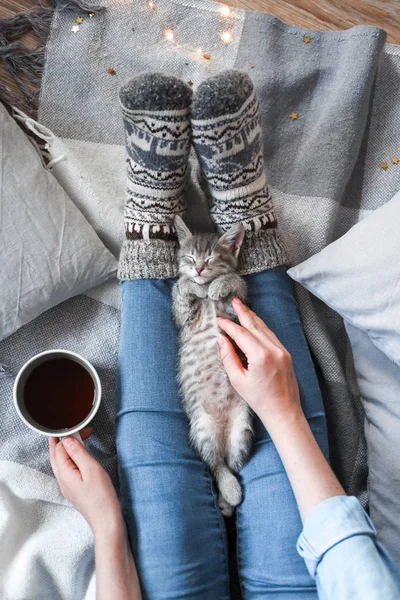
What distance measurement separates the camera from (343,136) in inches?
50.1

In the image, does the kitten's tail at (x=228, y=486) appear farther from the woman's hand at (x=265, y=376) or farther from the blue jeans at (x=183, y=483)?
the woman's hand at (x=265, y=376)

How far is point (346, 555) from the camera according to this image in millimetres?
804

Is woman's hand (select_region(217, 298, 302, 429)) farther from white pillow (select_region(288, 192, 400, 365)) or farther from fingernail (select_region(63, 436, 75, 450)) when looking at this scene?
fingernail (select_region(63, 436, 75, 450))

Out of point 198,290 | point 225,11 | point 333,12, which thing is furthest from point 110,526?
point 333,12

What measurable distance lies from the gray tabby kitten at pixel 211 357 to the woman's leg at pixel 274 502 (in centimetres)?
3

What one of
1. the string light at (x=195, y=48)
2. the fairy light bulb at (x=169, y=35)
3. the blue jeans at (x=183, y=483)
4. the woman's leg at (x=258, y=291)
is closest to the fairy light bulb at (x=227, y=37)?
the string light at (x=195, y=48)

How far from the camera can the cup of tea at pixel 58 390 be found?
1045 millimetres

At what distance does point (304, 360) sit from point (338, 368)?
5.0 inches

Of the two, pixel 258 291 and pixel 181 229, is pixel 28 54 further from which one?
pixel 258 291

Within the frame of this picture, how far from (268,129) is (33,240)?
63cm

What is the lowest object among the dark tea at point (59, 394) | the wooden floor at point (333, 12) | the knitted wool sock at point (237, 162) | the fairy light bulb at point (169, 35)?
the dark tea at point (59, 394)

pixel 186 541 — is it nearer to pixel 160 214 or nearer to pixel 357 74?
pixel 160 214

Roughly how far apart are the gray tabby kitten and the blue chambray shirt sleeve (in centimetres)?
23

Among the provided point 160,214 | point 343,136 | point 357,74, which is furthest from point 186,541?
point 357,74
